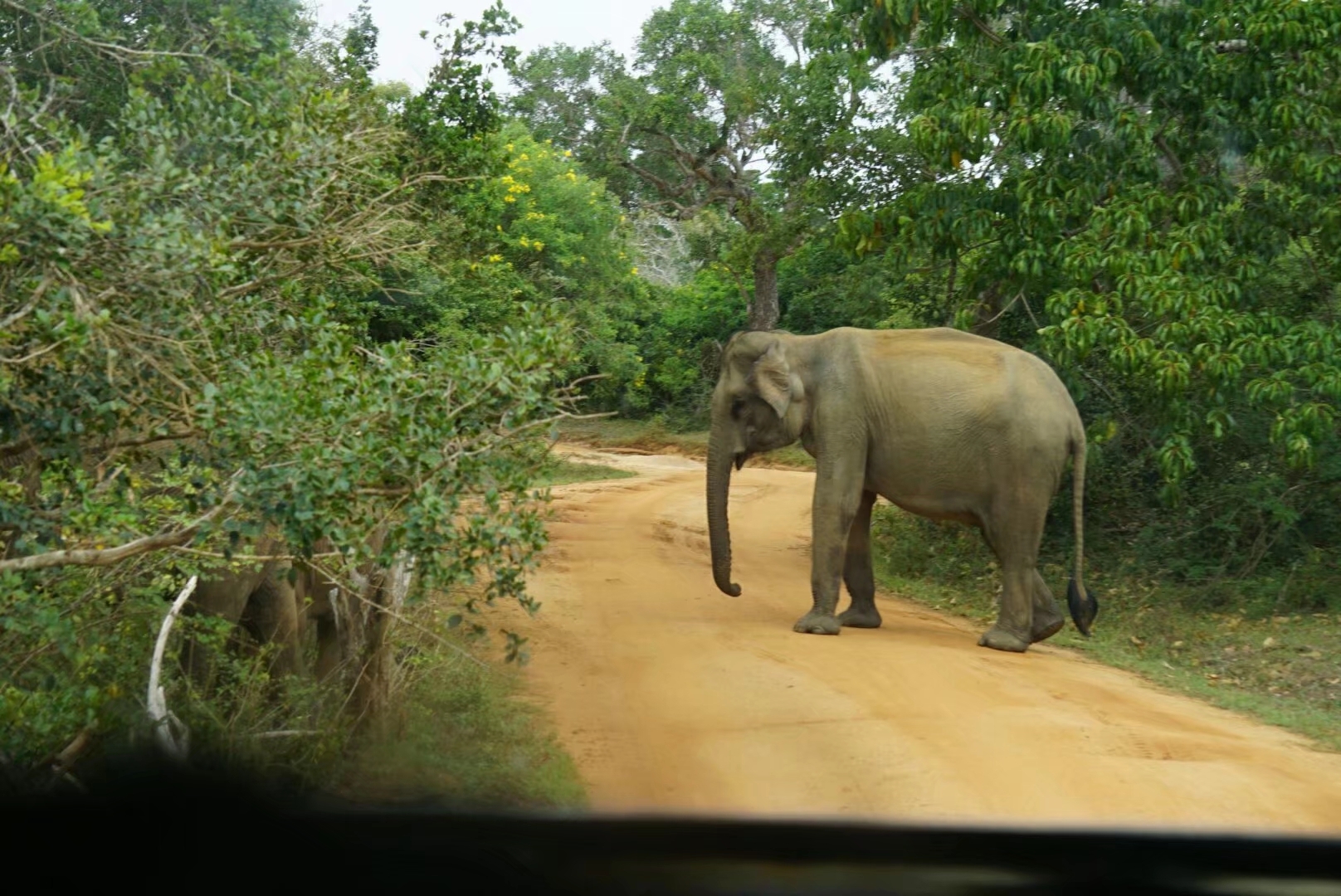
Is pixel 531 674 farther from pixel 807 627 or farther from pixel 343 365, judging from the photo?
pixel 343 365

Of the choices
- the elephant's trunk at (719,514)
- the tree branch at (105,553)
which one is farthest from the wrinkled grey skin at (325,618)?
the elephant's trunk at (719,514)

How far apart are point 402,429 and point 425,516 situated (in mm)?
401

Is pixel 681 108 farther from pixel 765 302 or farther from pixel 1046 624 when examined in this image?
pixel 1046 624

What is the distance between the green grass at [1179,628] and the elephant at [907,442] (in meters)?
0.84

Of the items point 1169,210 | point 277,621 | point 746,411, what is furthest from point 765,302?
point 277,621

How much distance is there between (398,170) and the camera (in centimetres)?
1135

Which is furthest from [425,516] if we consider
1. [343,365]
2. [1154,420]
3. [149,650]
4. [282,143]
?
[1154,420]

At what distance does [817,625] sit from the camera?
11117mm

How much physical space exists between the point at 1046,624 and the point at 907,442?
1.78 meters

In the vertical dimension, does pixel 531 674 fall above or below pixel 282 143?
below

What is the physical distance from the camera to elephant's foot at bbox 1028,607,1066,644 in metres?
11.5

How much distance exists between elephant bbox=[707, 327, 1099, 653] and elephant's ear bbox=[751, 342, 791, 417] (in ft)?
0.03

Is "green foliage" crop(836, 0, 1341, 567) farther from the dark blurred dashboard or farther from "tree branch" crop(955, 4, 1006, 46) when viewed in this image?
the dark blurred dashboard

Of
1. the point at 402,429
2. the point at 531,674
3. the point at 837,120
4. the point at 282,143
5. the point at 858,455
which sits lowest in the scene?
the point at 531,674
